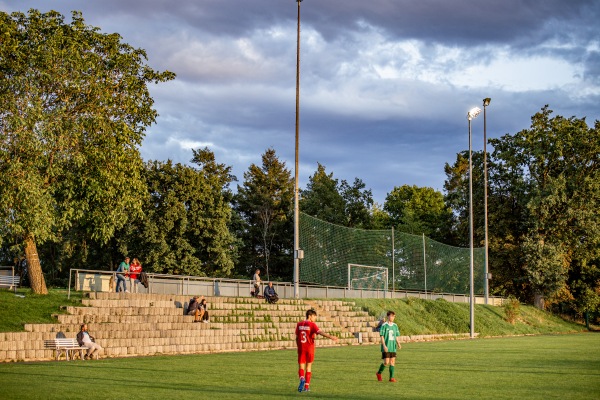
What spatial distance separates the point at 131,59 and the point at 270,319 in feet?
42.5

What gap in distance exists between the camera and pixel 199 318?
29.6 meters

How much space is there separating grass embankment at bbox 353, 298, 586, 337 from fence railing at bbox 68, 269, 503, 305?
1263 mm

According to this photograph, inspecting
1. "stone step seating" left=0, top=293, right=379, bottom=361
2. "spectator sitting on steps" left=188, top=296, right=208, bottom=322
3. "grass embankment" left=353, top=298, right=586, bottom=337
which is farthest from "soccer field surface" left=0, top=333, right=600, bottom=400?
"grass embankment" left=353, top=298, right=586, bottom=337

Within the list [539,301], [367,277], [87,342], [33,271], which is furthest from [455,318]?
[87,342]

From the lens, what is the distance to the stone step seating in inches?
961

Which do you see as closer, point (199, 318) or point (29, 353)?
point (29, 353)

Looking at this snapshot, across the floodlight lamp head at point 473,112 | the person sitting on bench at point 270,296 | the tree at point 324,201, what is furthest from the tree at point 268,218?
the person sitting on bench at point 270,296

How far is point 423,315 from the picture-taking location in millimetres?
46000

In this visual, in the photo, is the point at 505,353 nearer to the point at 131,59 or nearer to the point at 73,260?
the point at 131,59

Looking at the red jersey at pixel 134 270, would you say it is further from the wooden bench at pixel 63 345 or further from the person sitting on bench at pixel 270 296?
the wooden bench at pixel 63 345

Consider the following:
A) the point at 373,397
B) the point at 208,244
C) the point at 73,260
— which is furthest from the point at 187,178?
the point at 373,397

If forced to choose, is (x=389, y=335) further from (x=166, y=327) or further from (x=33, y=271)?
(x=33, y=271)

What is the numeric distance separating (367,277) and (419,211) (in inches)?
1722

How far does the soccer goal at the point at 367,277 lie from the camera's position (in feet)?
155
